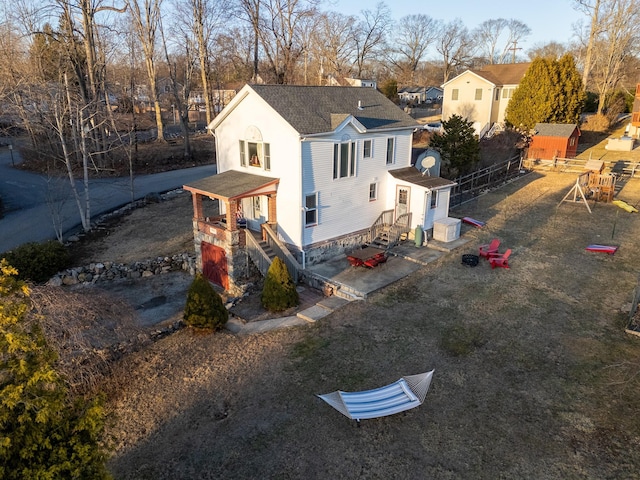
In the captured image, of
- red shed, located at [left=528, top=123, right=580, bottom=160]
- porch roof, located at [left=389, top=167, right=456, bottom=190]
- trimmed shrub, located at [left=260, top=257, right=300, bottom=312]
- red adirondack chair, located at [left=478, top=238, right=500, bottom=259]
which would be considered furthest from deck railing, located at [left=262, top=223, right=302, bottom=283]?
red shed, located at [left=528, top=123, right=580, bottom=160]

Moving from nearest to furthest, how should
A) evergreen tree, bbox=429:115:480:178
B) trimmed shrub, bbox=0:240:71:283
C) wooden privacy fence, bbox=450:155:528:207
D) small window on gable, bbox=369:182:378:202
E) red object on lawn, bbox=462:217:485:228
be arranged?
trimmed shrub, bbox=0:240:71:283 → small window on gable, bbox=369:182:378:202 → red object on lawn, bbox=462:217:485:228 → evergreen tree, bbox=429:115:480:178 → wooden privacy fence, bbox=450:155:528:207

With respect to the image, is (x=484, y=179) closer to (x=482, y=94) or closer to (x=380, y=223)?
(x=380, y=223)

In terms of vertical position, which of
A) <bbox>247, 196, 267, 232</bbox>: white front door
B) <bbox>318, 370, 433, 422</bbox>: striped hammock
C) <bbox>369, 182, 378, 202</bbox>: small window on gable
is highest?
<bbox>369, 182, 378, 202</bbox>: small window on gable

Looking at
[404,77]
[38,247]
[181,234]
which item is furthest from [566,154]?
[404,77]

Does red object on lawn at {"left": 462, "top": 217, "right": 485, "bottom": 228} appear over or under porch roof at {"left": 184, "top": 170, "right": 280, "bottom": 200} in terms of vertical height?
under

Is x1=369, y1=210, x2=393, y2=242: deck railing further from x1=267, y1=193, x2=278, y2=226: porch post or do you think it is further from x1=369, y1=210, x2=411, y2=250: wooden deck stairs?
x1=267, y1=193, x2=278, y2=226: porch post

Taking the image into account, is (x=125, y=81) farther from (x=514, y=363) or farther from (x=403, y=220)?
(x=514, y=363)
